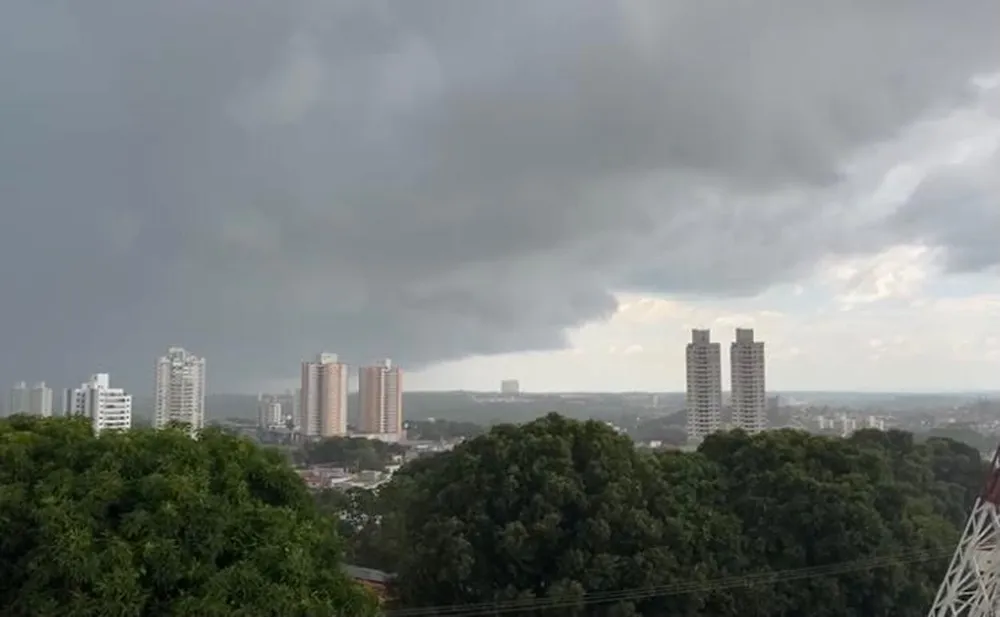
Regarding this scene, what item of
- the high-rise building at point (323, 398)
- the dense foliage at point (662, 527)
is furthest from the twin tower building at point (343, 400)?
the dense foliage at point (662, 527)

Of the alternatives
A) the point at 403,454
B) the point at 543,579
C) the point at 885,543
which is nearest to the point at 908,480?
the point at 885,543

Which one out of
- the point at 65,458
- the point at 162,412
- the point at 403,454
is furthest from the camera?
the point at 403,454

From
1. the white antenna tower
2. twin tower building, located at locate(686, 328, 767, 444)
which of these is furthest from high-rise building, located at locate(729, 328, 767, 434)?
the white antenna tower

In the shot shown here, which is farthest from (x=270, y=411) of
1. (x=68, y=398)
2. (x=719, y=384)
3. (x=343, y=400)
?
(x=719, y=384)

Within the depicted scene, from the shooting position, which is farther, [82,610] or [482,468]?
[482,468]

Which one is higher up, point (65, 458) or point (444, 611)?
point (65, 458)

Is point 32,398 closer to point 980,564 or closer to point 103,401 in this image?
point 103,401

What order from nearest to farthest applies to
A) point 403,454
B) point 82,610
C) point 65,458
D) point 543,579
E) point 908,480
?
point 82,610 < point 65,458 < point 543,579 < point 908,480 < point 403,454

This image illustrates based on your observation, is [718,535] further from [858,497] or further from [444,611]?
[444,611]

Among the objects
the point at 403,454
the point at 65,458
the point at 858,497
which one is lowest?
the point at 403,454
